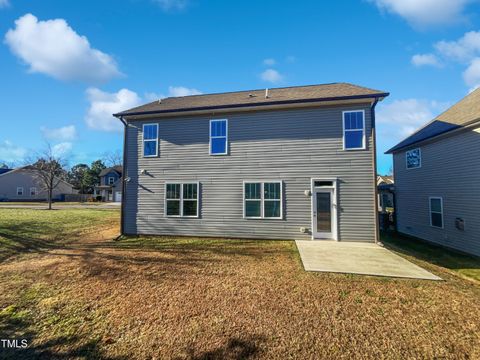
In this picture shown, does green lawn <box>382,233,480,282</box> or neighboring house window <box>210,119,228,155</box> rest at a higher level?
neighboring house window <box>210,119,228,155</box>

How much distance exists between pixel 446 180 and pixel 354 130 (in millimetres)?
5709

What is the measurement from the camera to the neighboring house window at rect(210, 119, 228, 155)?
34.5ft

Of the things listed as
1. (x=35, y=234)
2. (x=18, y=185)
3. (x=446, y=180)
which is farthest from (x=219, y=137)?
(x=18, y=185)

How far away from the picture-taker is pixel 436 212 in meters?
11.8

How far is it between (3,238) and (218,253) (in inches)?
386

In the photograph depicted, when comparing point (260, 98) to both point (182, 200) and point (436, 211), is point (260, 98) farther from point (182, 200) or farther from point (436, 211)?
point (436, 211)

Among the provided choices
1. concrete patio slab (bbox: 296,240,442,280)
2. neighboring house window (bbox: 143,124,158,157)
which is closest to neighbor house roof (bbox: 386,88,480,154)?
concrete patio slab (bbox: 296,240,442,280)

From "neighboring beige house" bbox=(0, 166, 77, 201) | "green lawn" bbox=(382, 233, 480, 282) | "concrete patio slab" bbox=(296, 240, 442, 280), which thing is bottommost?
"green lawn" bbox=(382, 233, 480, 282)

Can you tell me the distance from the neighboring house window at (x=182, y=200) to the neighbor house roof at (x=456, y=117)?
11.9 m

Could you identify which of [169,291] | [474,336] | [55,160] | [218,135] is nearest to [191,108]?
[218,135]

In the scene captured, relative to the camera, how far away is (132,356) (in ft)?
11.5

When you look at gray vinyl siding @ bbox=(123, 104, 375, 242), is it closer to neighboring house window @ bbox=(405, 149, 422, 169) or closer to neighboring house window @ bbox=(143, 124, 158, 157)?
neighboring house window @ bbox=(143, 124, 158, 157)

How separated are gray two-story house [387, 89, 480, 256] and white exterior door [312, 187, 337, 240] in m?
5.76

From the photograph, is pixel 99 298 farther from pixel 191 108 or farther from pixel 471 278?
pixel 471 278
